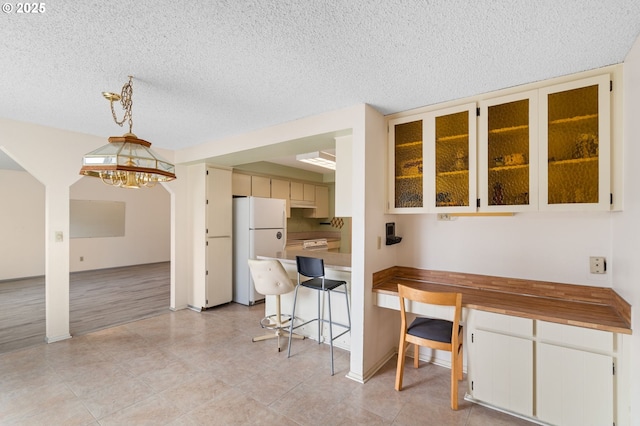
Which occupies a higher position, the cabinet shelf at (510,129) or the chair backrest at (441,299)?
the cabinet shelf at (510,129)

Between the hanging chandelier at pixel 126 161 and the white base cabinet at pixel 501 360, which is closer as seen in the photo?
the hanging chandelier at pixel 126 161

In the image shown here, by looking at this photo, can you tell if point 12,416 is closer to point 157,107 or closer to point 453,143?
point 157,107

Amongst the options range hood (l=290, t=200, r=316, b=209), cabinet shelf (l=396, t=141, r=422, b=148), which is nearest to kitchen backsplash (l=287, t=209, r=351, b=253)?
range hood (l=290, t=200, r=316, b=209)

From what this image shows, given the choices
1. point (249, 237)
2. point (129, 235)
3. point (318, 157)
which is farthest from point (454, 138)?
point (129, 235)

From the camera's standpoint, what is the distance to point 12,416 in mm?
2064

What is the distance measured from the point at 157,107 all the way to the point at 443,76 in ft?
7.89

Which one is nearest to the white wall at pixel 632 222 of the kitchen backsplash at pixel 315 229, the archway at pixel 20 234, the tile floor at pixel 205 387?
the tile floor at pixel 205 387

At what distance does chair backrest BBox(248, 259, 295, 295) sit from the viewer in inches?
123

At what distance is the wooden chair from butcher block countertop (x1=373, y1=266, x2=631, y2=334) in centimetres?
16

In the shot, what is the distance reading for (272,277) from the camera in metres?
3.14

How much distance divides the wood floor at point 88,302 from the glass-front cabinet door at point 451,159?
4154 mm

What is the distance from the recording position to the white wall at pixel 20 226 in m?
6.14

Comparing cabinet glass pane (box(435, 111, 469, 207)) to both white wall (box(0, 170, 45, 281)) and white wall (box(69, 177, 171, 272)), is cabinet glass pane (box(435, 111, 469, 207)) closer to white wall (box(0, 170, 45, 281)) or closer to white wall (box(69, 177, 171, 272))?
white wall (box(69, 177, 171, 272))

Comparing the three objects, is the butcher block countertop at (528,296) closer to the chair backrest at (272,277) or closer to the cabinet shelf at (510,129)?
the chair backrest at (272,277)
